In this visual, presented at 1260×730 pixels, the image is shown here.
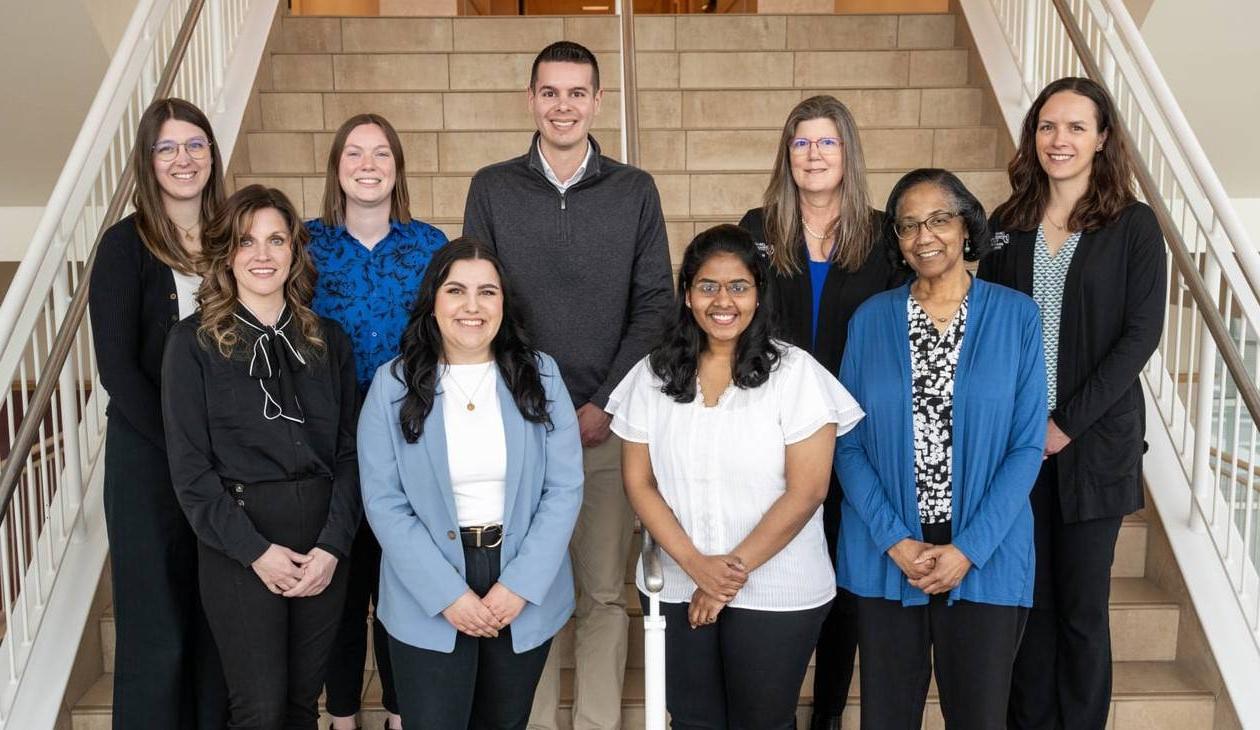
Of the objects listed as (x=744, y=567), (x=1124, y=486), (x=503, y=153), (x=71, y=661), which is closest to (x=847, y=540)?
(x=744, y=567)

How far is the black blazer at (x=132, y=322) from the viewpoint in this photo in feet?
7.24

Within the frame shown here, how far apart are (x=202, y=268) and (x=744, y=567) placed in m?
1.29

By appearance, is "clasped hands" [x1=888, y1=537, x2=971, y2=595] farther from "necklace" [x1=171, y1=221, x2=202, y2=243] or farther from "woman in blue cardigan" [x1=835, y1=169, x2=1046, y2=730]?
"necklace" [x1=171, y1=221, x2=202, y2=243]

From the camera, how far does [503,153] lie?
16.0 ft

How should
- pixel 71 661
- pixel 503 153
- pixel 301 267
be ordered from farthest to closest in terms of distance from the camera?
pixel 503 153, pixel 71 661, pixel 301 267

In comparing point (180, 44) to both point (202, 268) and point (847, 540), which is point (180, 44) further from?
point (847, 540)

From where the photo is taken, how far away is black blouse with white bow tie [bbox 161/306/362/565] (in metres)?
2.06

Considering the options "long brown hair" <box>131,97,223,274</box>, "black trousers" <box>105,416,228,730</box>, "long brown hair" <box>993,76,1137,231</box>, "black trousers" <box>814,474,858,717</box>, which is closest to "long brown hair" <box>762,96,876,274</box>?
"long brown hair" <box>993,76,1137,231</box>

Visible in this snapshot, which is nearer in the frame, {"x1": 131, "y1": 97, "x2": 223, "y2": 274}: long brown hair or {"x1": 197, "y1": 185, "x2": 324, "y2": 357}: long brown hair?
{"x1": 197, "y1": 185, "x2": 324, "y2": 357}: long brown hair

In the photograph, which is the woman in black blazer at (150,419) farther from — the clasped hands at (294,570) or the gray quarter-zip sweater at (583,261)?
the gray quarter-zip sweater at (583,261)

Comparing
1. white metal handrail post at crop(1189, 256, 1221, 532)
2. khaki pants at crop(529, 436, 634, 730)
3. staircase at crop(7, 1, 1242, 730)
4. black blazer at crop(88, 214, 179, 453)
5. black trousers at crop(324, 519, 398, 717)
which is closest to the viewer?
black blazer at crop(88, 214, 179, 453)

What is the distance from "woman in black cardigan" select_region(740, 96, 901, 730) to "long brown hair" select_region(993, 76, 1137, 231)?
368mm

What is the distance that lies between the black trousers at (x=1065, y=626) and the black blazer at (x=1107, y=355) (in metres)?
0.05

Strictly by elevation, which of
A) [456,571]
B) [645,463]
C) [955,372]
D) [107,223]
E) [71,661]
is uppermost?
[107,223]
